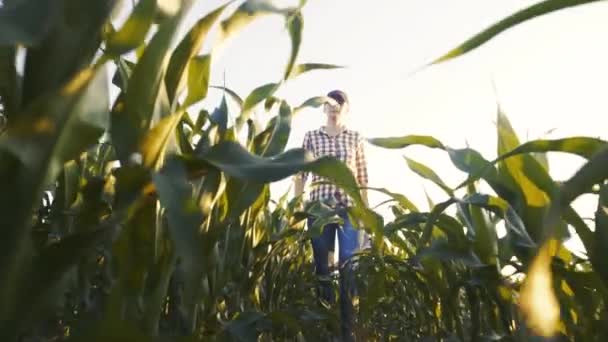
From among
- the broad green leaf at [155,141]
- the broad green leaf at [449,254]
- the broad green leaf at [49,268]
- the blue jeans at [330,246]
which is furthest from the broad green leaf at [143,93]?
the blue jeans at [330,246]

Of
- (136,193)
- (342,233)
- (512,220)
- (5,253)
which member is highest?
(342,233)

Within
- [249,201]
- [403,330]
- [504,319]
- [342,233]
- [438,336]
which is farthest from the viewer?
[342,233]

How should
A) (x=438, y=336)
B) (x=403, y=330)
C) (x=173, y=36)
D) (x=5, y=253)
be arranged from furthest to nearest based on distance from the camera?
(x=403, y=330)
(x=438, y=336)
(x=173, y=36)
(x=5, y=253)

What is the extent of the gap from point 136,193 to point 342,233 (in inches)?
93.1

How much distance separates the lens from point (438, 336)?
1.66 m

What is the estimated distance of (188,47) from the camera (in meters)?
0.66

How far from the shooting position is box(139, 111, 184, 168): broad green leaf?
1.93 ft

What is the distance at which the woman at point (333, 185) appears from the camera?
286 cm

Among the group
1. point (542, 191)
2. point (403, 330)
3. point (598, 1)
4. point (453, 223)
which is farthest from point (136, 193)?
point (403, 330)

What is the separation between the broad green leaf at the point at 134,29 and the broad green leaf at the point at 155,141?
8 cm

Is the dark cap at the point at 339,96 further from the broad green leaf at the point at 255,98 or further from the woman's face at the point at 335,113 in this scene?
the broad green leaf at the point at 255,98

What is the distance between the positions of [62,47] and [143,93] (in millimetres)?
107

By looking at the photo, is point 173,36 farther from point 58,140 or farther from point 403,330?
point 403,330

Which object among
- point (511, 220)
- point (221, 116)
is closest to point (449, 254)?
point (511, 220)
